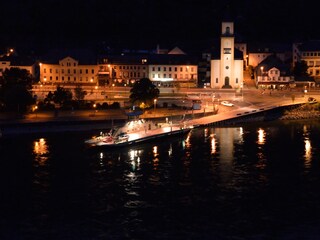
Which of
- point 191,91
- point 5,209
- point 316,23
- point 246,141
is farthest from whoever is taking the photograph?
point 316,23

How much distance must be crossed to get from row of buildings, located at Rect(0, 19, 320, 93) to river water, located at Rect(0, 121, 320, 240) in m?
23.3

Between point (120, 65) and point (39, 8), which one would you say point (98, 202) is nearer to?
point (120, 65)

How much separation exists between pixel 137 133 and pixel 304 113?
14480mm

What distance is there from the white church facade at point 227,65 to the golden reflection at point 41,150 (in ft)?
85.9

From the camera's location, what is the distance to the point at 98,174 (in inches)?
1011

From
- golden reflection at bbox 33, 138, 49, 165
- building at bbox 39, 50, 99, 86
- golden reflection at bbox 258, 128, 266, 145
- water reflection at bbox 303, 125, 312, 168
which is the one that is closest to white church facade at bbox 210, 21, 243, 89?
building at bbox 39, 50, 99, 86

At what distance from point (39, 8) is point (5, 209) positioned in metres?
82.7

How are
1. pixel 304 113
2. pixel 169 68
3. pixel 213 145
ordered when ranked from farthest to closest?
pixel 169 68, pixel 304 113, pixel 213 145

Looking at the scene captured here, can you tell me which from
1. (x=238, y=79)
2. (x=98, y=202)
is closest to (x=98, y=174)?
(x=98, y=202)

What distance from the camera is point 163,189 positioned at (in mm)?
23297

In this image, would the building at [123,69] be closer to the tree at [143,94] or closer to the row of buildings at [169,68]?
the row of buildings at [169,68]

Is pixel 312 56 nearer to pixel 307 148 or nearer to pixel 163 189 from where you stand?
pixel 307 148

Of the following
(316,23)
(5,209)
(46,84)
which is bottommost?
(5,209)

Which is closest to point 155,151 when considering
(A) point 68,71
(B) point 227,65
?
(B) point 227,65
